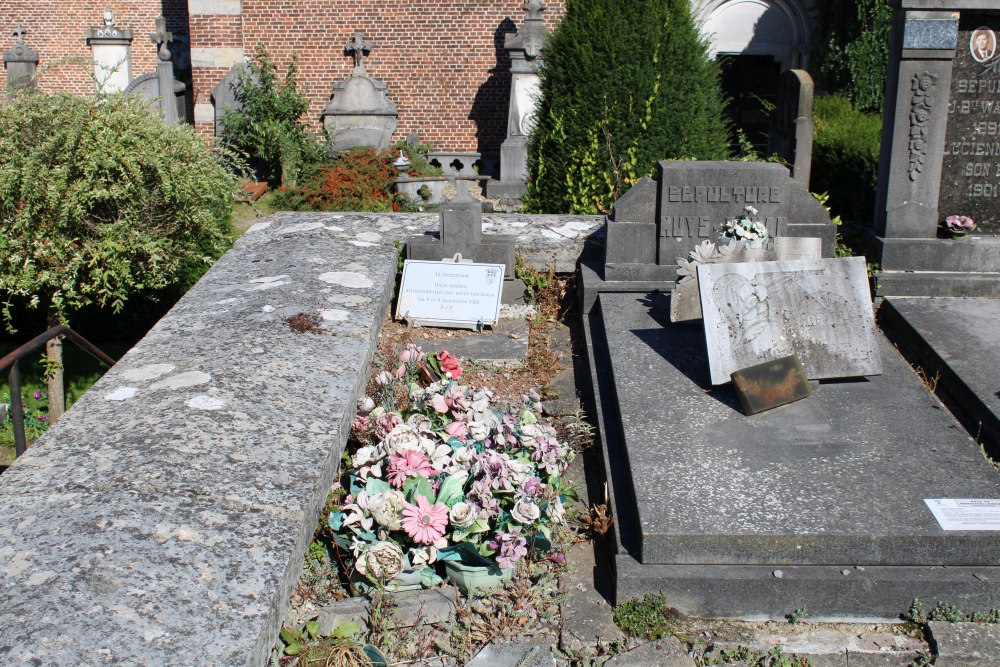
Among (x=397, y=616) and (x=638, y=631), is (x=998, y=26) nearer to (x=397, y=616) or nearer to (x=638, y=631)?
(x=638, y=631)

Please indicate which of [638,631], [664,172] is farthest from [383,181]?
[638,631]

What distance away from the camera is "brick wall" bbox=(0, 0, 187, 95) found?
2088cm

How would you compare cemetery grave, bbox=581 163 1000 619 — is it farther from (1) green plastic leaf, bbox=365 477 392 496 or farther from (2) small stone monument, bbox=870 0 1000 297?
(2) small stone monument, bbox=870 0 1000 297

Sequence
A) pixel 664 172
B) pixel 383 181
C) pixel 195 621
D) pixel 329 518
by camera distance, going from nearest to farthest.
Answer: pixel 195 621, pixel 329 518, pixel 664 172, pixel 383 181

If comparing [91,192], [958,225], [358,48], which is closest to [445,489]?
[91,192]

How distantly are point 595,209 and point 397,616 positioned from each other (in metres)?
5.42

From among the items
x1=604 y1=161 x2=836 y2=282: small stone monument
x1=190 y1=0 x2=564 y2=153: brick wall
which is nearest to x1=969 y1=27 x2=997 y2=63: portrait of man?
x1=604 y1=161 x2=836 y2=282: small stone monument

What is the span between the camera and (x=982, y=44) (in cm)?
627

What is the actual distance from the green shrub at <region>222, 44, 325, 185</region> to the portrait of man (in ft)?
30.8

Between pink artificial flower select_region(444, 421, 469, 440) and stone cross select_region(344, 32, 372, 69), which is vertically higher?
stone cross select_region(344, 32, 372, 69)

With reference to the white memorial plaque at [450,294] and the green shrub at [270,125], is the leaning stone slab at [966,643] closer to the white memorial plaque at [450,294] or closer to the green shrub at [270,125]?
the white memorial plaque at [450,294]

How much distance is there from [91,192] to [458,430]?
11.1ft

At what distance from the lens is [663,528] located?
135 inches

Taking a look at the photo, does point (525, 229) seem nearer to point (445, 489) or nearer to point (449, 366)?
point (449, 366)
